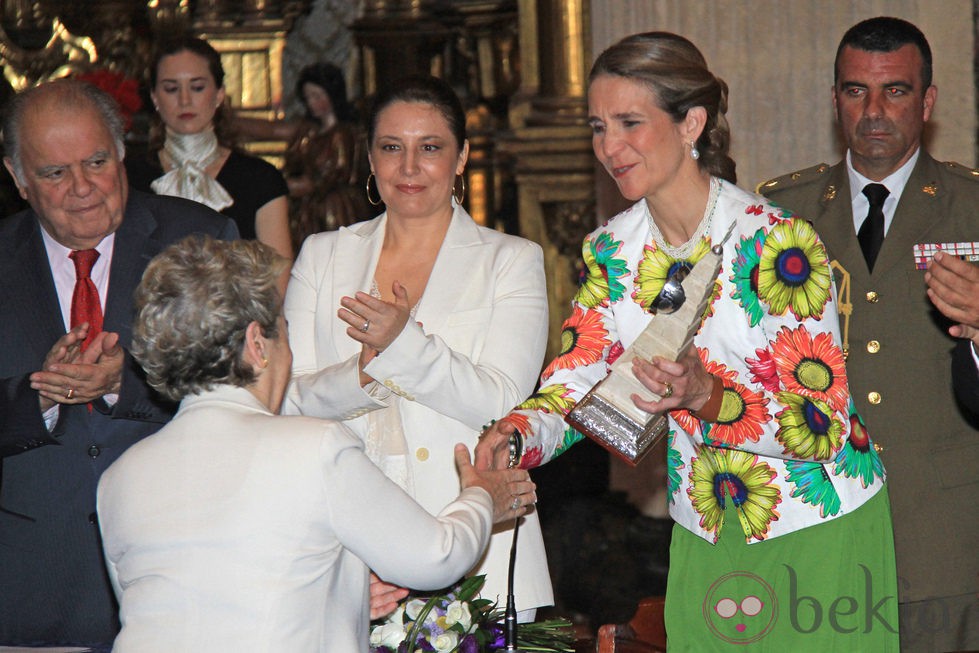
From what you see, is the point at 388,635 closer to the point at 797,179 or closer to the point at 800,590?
the point at 800,590

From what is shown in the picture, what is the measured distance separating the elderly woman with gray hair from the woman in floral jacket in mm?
524

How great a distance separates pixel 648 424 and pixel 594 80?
0.80 m

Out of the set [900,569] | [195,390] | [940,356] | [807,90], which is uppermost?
[807,90]

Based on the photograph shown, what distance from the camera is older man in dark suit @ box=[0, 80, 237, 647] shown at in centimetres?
317

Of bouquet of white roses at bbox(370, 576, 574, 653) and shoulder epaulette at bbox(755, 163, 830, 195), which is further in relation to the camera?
shoulder epaulette at bbox(755, 163, 830, 195)

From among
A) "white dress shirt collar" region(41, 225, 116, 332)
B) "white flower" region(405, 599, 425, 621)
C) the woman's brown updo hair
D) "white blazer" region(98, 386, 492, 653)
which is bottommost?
"white flower" region(405, 599, 425, 621)

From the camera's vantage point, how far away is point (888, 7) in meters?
5.18

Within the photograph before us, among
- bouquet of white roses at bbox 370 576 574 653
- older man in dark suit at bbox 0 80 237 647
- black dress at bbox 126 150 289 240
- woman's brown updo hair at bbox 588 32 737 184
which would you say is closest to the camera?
bouquet of white roses at bbox 370 576 574 653

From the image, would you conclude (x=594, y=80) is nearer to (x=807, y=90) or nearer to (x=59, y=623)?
(x=59, y=623)

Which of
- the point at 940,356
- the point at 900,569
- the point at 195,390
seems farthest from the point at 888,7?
the point at 195,390

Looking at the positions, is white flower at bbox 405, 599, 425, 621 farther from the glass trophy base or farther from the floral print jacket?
the glass trophy base

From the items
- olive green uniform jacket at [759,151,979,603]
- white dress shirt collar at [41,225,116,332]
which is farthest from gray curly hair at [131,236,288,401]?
olive green uniform jacket at [759,151,979,603]

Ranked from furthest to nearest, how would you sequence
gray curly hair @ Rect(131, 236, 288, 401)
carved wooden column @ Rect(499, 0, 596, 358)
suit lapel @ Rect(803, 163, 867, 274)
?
1. carved wooden column @ Rect(499, 0, 596, 358)
2. suit lapel @ Rect(803, 163, 867, 274)
3. gray curly hair @ Rect(131, 236, 288, 401)

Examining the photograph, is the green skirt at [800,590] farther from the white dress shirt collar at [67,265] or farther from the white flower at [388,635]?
the white dress shirt collar at [67,265]
